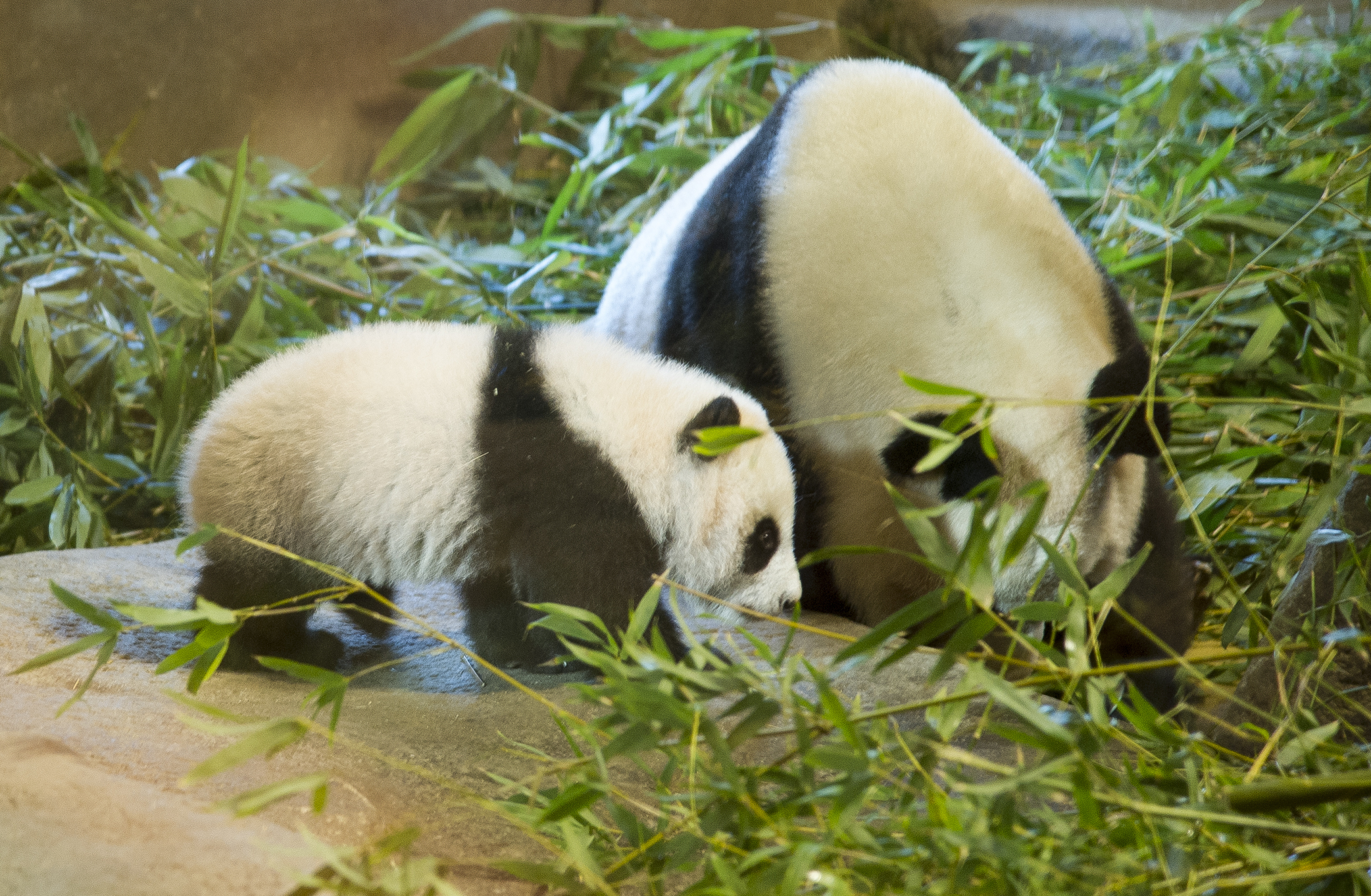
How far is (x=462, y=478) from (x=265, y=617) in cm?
33

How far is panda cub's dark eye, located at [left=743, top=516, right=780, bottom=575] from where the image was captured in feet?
5.35

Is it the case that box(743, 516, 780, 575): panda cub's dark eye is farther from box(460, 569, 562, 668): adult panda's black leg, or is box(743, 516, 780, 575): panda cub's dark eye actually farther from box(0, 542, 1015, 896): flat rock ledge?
box(460, 569, 562, 668): adult panda's black leg

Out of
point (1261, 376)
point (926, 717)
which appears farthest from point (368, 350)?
point (1261, 376)

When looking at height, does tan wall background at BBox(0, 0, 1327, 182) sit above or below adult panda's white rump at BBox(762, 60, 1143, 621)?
above

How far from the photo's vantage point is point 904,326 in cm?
160

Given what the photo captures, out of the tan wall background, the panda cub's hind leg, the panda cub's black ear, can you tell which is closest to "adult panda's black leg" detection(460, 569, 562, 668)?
the panda cub's hind leg

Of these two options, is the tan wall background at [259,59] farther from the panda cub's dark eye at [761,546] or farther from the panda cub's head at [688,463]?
the panda cub's dark eye at [761,546]

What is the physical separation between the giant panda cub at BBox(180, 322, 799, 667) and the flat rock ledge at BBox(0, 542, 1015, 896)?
0.29 feet

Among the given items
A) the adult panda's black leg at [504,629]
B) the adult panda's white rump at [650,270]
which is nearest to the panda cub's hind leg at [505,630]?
the adult panda's black leg at [504,629]

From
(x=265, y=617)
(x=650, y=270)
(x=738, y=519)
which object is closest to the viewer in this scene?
(x=265, y=617)

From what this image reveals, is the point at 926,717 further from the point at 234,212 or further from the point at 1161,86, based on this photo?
the point at 1161,86

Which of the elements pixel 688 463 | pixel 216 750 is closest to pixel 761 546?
pixel 688 463

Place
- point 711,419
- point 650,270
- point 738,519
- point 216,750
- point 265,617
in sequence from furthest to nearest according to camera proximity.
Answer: point 650,270, point 738,519, point 711,419, point 265,617, point 216,750

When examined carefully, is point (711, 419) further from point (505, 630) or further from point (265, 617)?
point (265, 617)
